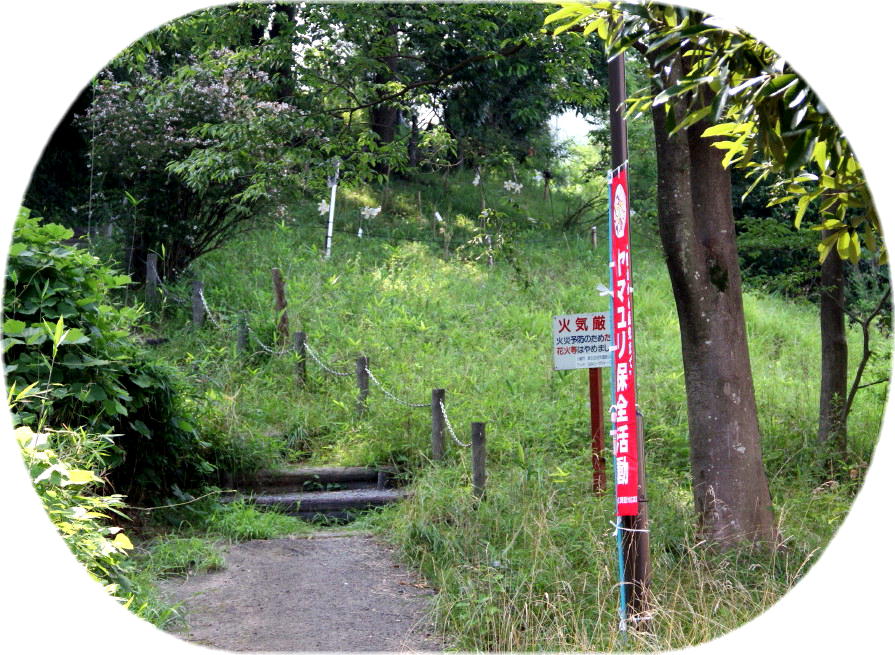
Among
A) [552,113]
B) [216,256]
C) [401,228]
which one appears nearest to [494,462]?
[216,256]

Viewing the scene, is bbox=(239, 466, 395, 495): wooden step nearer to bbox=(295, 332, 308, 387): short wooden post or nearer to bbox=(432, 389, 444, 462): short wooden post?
bbox=(432, 389, 444, 462): short wooden post

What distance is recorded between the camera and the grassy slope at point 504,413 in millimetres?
4941

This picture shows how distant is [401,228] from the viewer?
60.0 feet

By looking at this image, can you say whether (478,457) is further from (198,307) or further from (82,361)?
(198,307)

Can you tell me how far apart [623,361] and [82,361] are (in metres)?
3.78

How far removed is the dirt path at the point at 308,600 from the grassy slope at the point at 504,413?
0.82 ft

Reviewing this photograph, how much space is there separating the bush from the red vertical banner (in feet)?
9.89

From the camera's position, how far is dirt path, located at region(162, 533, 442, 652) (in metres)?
4.88

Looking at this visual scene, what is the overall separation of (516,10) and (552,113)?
37.5 feet

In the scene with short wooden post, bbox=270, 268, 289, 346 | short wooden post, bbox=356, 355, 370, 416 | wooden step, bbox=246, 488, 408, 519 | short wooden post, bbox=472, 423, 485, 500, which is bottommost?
wooden step, bbox=246, 488, 408, 519

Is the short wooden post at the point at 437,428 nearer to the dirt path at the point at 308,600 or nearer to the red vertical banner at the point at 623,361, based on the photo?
the dirt path at the point at 308,600

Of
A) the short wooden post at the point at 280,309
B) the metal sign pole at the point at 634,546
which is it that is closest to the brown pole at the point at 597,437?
the metal sign pole at the point at 634,546

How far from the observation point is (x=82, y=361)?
5.80 metres

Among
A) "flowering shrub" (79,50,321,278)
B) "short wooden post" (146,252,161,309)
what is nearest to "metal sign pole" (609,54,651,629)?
"flowering shrub" (79,50,321,278)
